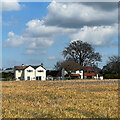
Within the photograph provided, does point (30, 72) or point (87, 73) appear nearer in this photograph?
point (30, 72)

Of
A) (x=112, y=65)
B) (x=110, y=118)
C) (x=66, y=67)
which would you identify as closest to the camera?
(x=110, y=118)

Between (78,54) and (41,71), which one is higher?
(78,54)

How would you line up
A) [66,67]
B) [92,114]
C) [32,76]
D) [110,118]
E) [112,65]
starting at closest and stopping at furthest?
[110,118], [92,114], [66,67], [32,76], [112,65]

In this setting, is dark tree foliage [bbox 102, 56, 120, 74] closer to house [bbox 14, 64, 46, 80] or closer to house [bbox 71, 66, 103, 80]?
house [bbox 71, 66, 103, 80]

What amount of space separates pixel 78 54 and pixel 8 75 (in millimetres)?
24055

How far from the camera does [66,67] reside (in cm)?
7469

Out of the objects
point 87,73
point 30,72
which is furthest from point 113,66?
point 30,72

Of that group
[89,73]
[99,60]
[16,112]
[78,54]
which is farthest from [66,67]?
[16,112]

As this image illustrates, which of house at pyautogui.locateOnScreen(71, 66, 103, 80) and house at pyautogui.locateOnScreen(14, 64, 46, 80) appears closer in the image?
house at pyautogui.locateOnScreen(14, 64, 46, 80)

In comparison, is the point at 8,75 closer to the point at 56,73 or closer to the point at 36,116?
the point at 56,73

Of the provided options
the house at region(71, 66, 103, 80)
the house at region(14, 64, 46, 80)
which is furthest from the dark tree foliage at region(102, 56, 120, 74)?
the house at region(14, 64, 46, 80)

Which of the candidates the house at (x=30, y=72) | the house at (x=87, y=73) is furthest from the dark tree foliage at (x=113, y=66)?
the house at (x=30, y=72)

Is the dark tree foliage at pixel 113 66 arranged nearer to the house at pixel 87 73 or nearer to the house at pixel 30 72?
the house at pixel 87 73

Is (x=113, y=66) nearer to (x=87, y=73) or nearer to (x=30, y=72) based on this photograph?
(x=87, y=73)
